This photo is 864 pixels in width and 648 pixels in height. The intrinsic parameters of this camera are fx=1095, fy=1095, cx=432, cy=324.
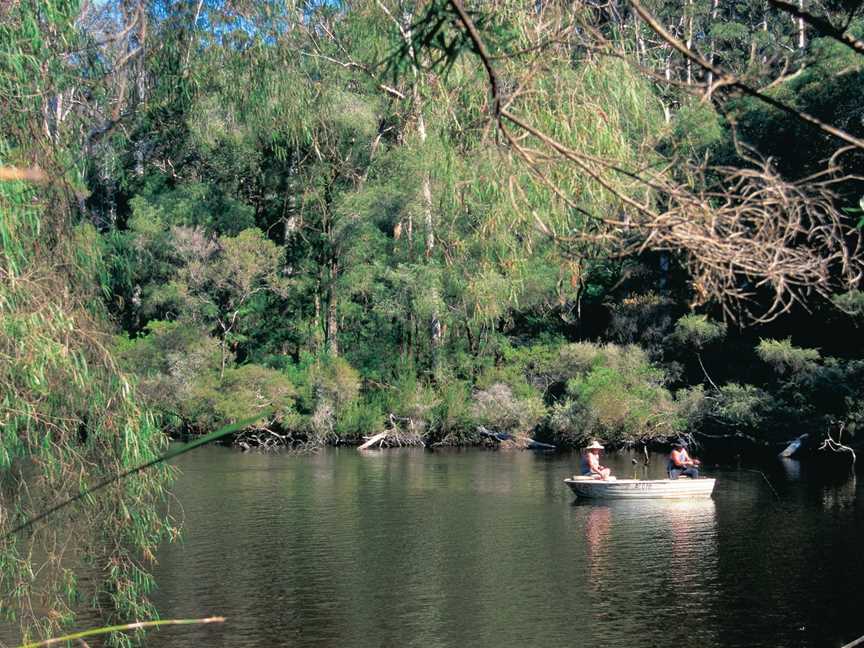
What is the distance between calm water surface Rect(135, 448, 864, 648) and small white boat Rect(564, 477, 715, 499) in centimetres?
22

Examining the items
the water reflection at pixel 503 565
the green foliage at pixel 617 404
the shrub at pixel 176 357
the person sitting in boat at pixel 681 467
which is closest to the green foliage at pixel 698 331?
the green foliage at pixel 617 404

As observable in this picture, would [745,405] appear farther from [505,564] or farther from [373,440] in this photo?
[505,564]

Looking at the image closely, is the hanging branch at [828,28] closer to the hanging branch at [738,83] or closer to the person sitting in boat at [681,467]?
the hanging branch at [738,83]

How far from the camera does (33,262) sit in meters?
6.34

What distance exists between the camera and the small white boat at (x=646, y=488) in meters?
18.5

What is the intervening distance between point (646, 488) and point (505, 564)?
5.87 meters

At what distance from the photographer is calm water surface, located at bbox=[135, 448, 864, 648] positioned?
34.8 ft

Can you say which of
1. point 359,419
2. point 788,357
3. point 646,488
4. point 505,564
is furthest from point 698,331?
point 505,564

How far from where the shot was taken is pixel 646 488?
18.6 metres

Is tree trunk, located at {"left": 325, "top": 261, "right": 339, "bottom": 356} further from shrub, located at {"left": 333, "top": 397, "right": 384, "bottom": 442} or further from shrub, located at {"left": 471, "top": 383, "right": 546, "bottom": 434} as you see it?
shrub, located at {"left": 471, "top": 383, "right": 546, "bottom": 434}

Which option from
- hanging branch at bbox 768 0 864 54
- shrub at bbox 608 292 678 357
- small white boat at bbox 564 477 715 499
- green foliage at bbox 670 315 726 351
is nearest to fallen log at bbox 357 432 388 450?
shrub at bbox 608 292 678 357

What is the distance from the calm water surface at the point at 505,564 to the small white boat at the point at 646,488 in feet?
0.72

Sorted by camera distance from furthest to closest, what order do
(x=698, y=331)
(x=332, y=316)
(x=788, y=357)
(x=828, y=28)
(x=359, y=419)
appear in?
(x=332, y=316) → (x=359, y=419) → (x=698, y=331) → (x=788, y=357) → (x=828, y=28)

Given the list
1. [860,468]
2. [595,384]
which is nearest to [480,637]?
[860,468]
